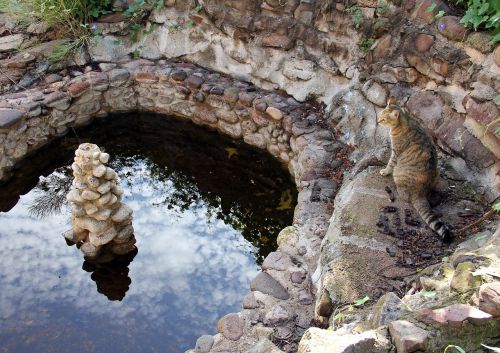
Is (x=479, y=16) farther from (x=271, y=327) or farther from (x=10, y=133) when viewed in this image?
(x=10, y=133)

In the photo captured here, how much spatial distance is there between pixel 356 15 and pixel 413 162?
2287 millimetres

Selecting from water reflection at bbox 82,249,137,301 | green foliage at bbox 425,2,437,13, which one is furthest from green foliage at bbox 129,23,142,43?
green foliage at bbox 425,2,437,13

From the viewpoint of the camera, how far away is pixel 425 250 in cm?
378

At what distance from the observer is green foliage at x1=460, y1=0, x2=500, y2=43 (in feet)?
13.7

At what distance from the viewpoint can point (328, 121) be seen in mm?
5988

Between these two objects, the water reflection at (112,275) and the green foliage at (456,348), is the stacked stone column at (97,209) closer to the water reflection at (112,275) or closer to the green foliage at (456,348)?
the water reflection at (112,275)

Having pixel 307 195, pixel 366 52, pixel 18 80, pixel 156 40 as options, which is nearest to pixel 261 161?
pixel 307 195

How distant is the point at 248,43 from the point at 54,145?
2.86m

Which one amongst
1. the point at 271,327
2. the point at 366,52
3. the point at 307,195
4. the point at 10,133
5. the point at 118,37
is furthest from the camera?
the point at 118,37

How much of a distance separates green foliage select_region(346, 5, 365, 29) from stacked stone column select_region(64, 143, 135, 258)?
308 centimetres

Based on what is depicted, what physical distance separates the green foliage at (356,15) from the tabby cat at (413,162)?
1.71 metres

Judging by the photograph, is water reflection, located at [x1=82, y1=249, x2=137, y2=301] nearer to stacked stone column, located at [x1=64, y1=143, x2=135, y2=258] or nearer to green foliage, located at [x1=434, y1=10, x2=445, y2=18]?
stacked stone column, located at [x1=64, y1=143, x2=135, y2=258]

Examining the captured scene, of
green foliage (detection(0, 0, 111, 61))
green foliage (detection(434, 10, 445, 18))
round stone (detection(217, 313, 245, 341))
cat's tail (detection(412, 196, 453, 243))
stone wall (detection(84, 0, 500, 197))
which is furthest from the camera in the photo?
green foliage (detection(0, 0, 111, 61))

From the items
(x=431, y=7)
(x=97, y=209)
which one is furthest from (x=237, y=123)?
(x=431, y=7)
